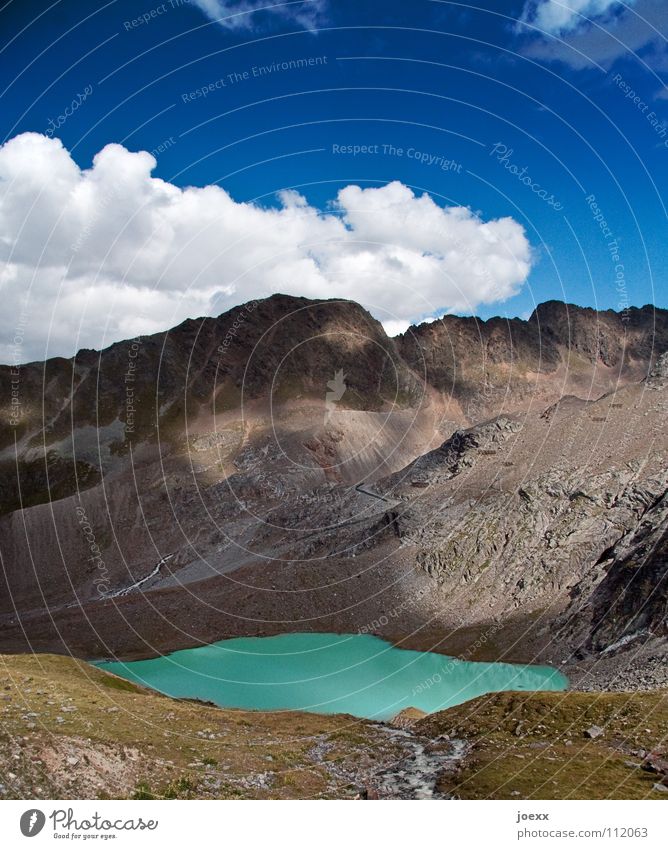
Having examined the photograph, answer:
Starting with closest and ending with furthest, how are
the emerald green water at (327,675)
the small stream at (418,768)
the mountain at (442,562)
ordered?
the small stream at (418,768), the emerald green water at (327,675), the mountain at (442,562)

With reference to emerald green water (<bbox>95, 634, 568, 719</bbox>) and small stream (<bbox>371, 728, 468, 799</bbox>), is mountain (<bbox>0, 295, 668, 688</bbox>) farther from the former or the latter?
small stream (<bbox>371, 728, 468, 799</bbox>)

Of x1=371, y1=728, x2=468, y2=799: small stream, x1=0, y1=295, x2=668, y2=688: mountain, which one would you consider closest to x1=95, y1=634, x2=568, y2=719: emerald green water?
x1=0, y1=295, x2=668, y2=688: mountain

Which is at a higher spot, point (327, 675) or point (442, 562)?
point (442, 562)

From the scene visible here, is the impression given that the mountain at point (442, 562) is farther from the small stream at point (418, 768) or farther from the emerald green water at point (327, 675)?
the small stream at point (418, 768)

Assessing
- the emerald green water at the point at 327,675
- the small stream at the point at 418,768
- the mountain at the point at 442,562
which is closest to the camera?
the small stream at the point at 418,768

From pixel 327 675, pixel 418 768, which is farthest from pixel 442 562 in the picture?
pixel 418 768

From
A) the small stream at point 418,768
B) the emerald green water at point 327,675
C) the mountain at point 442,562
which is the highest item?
the mountain at point 442,562

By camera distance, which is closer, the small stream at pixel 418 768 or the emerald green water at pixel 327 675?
the small stream at pixel 418 768

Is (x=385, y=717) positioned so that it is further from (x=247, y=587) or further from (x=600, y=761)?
(x=247, y=587)

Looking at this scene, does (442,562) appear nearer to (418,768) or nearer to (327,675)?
(327,675)

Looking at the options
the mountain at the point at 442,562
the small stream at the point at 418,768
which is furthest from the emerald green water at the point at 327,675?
the small stream at the point at 418,768
